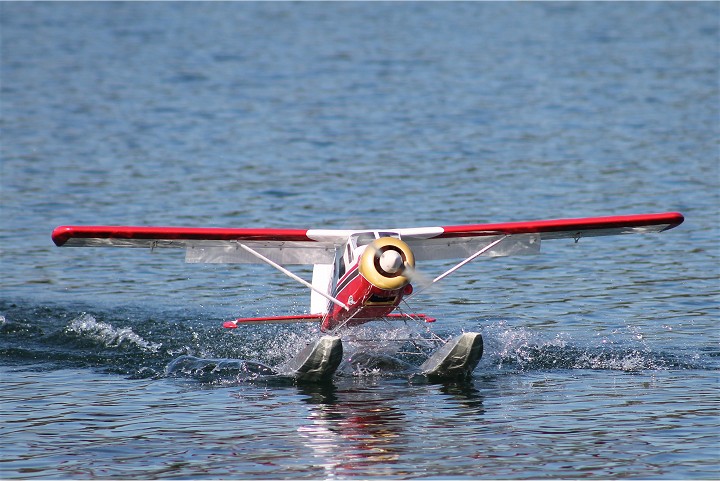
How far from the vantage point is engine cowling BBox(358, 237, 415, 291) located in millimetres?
11766

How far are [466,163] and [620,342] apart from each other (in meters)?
14.8

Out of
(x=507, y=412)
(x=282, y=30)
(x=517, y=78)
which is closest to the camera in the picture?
(x=507, y=412)

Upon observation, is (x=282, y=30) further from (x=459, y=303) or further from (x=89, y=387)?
(x=89, y=387)

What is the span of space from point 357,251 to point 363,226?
28.1 ft

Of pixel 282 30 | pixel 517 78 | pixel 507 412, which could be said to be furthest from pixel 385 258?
pixel 282 30

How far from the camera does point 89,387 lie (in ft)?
41.5

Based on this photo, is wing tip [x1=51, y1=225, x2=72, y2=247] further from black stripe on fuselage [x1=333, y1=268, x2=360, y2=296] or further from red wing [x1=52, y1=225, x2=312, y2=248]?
black stripe on fuselage [x1=333, y1=268, x2=360, y2=296]

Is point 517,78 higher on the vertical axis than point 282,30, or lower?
lower

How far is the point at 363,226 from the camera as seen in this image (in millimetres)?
21297

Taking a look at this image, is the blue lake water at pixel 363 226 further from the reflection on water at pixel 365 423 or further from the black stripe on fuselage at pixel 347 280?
the black stripe on fuselage at pixel 347 280

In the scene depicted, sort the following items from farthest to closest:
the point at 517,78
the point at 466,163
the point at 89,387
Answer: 1. the point at 517,78
2. the point at 466,163
3. the point at 89,387

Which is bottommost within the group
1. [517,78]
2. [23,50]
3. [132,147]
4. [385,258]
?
[385,258]

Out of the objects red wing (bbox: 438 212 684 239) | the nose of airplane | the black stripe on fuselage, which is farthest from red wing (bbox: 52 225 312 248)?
red wing (bbox: 438 212 684 239)

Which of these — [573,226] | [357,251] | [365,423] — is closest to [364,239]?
[357,251]
